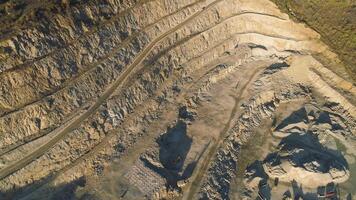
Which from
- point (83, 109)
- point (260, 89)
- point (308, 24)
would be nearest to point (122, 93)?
point (83, 109)

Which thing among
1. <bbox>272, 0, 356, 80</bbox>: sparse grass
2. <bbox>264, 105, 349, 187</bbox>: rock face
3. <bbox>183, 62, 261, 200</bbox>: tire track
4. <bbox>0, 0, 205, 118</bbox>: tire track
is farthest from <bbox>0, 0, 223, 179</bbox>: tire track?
<bbox>264, 105, 349, 187</bbox>: rock face

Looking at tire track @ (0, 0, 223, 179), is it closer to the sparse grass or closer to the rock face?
the sparse grass

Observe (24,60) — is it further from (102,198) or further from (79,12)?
(102,198)

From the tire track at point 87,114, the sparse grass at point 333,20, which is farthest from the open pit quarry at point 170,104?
the sparse grass at point 333,20

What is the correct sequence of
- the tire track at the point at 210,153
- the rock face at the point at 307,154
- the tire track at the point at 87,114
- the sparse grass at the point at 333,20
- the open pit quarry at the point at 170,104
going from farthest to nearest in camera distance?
the sparse grass at the point at 333,20 < the rock face at the point at 307,154 < the tire track at the point at 210,153 < the open pit quarry at the point at 170,104 < the tire track at the point at 87,114

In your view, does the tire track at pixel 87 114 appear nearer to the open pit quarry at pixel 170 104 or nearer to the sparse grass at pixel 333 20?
→ the open pit quarry at pixel 170 104

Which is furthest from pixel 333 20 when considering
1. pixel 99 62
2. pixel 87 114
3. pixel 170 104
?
pixel 87 114
